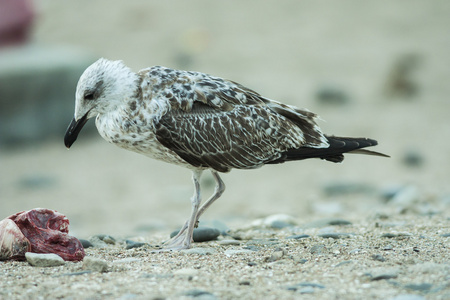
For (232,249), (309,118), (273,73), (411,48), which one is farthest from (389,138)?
(232,249)

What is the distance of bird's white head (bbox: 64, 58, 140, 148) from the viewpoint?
17.5ft

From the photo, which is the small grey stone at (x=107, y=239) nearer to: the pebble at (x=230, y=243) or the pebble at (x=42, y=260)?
the pebble at (x=230, y=243)

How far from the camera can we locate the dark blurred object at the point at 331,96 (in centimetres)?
1449

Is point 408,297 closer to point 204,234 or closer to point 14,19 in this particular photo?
point 204,234

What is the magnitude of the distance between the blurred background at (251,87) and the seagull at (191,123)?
59 cm

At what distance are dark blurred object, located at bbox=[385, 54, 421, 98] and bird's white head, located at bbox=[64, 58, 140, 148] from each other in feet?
35.1

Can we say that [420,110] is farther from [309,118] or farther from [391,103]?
[309,118]

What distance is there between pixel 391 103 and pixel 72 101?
7.22 meters

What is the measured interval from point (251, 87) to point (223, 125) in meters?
A: 9.21

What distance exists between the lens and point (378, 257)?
4.63 metres

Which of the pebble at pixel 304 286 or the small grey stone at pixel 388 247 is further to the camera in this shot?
the small grey stone at pixel 388 247

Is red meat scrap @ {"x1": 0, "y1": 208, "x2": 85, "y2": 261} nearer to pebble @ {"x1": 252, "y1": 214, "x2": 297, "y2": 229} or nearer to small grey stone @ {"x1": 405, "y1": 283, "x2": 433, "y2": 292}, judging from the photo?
pebble @ {"x1": 252, "y1": 214, "x2": 297, "y2": 229}

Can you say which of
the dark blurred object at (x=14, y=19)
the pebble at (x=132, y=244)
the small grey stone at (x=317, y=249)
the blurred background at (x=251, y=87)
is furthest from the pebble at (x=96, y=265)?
the dark blurred object at (x=14, y=19)

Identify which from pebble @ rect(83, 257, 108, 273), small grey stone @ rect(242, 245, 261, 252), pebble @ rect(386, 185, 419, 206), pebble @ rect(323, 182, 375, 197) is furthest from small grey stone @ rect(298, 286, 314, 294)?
pebble @ rect(323, 182, 375, 197)
